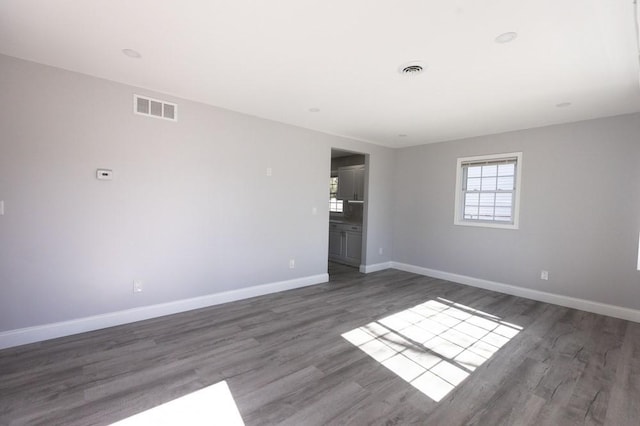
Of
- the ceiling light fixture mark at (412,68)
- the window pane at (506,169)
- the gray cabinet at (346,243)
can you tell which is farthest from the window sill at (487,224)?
the ceiling light fixture mark at (412,68)

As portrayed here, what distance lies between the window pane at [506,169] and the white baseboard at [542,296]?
1748 mm

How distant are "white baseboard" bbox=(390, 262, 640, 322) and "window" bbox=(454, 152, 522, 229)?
37.1 inches

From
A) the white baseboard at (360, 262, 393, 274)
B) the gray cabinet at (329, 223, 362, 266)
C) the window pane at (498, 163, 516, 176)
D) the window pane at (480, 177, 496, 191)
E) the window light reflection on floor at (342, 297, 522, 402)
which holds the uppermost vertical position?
the window pane at (498, 163, 516, 176)

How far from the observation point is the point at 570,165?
3941mm

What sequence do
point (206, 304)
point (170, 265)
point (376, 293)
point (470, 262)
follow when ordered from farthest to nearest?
point (470, 262) → point (376, 293) → point (206, 304) → point (170, 265)

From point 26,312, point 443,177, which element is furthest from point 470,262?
point 26,312

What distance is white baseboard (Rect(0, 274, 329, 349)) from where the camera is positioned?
Result: 8.52 feet

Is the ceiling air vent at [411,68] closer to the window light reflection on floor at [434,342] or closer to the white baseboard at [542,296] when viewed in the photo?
the window light reflection on floor at [434,342]

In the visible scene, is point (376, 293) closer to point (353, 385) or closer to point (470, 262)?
point (470, 262)

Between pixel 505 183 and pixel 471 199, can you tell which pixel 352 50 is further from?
pixel 471 199

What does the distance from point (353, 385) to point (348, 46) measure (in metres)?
2.56

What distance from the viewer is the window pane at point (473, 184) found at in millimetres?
4962

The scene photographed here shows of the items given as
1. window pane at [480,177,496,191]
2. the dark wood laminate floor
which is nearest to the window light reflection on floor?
the dark wood laminate floor

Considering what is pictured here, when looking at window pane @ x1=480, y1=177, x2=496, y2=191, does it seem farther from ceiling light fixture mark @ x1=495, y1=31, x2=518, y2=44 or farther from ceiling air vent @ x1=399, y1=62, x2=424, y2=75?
ceiling light fixture mark @ x1=495, y1=31, x2=518, y2=44
